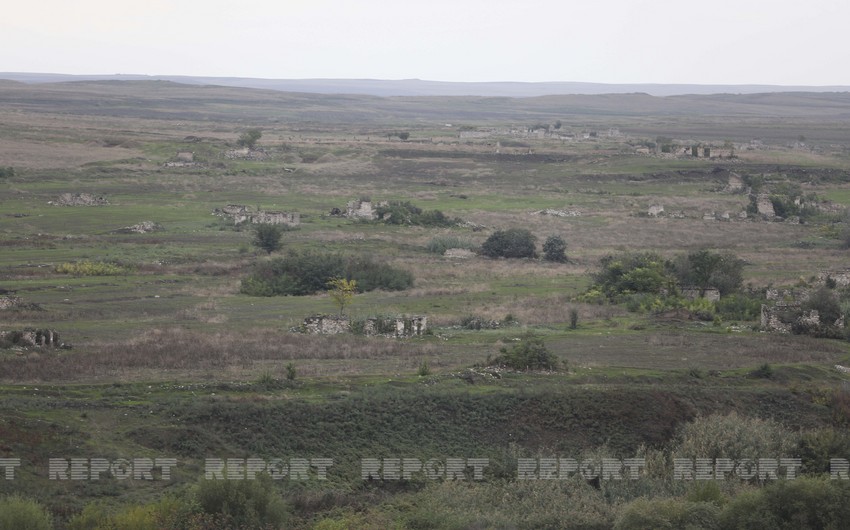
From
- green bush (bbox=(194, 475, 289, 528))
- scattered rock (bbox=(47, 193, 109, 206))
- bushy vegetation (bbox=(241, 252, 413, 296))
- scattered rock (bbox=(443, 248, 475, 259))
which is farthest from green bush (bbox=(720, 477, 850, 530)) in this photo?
scattered rock (bbox=(47, 193, 109, 206))

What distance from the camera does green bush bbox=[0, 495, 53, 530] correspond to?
1523 cm

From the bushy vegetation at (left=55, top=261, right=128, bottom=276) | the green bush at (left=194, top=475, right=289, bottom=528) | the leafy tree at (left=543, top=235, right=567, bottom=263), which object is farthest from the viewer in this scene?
the leafy tree at (left=543, top=235, right=567, bottom=263)

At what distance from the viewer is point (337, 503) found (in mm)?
19453

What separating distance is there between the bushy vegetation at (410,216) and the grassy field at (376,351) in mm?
1127

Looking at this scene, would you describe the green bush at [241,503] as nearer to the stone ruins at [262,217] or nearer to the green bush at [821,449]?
the green bush at [821,449]

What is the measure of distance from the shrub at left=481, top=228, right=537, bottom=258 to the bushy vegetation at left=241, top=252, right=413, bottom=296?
9.22 metres

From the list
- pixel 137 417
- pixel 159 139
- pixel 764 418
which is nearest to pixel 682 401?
pixel 764 418

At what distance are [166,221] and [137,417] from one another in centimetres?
3667

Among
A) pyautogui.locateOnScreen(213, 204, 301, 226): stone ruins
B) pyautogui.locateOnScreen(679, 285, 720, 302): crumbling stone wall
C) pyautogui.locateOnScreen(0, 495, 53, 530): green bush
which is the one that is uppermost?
pyautogui.locateOnScreen(0, 495, 53, 530): green bush

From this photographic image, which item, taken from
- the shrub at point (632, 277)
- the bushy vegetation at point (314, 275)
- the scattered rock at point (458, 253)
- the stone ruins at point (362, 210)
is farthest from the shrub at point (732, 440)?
the stone ruins at point (362, 210)

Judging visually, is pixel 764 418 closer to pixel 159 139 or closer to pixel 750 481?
→ pixel 750 481

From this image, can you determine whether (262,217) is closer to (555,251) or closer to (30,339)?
(555,251)

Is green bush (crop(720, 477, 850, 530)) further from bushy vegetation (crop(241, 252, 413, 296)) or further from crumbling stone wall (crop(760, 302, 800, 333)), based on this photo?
bushy vegetation (crop(241, 252, 413, 296))

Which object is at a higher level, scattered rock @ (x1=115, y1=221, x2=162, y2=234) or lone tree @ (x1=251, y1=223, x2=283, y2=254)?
lone tree @ (x1=251, y1=223, x2=283, y2=254)
